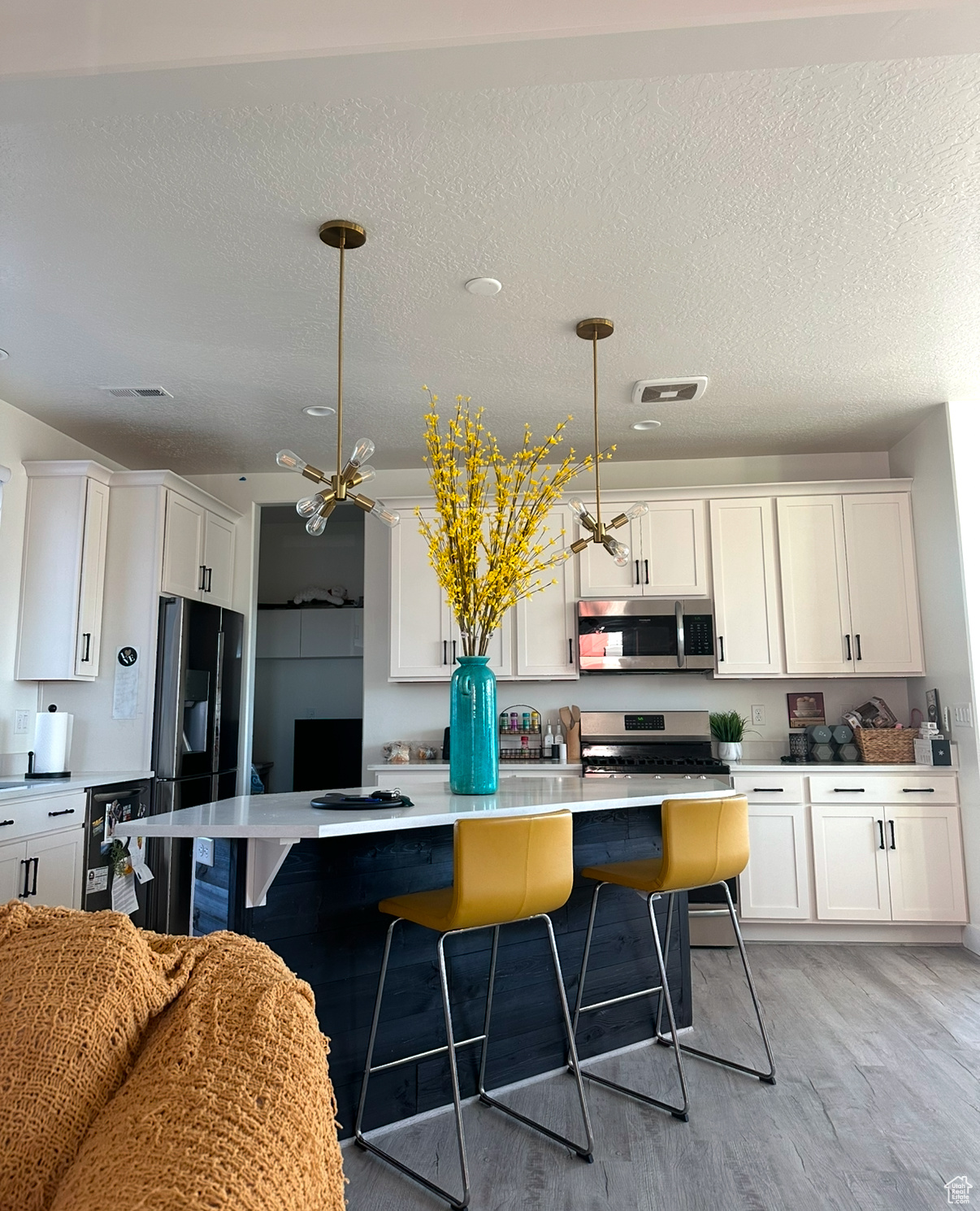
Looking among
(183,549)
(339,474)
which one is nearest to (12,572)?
(183,549)

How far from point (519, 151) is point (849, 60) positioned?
938mm

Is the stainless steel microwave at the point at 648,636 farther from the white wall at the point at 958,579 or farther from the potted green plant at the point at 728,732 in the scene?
the white wall at the point at 958,579

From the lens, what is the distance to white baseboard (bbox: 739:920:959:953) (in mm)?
4535

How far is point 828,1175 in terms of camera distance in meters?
2.26

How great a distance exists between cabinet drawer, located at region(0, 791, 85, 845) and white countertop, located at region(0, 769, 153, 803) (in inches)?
1.1

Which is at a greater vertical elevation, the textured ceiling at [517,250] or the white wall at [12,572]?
the textured ceiling at [517,250]

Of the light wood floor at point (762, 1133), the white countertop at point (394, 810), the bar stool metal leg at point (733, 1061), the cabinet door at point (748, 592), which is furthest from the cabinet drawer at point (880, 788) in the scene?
the bar stool metal leg at point (733, 1061)

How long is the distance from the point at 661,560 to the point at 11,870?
3.61m

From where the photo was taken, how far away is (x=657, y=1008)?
3244 mm

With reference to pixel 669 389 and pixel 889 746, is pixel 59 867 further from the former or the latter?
pixel 889 746

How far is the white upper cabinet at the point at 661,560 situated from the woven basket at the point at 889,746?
1.21 meters

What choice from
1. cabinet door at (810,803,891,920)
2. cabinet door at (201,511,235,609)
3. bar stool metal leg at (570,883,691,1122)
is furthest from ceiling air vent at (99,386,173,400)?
cabinet door at (810,803,891,920)

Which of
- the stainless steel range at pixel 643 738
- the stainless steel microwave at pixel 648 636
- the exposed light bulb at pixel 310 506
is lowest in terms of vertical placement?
the stainless steel range at pixel 643 738

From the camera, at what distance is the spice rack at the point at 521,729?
5.27 metres
